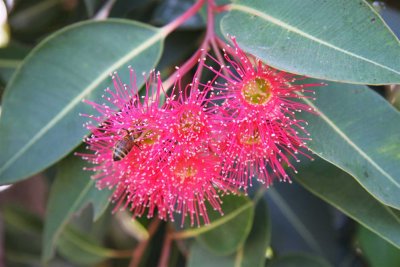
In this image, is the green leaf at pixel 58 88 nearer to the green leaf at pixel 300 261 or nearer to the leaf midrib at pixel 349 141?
the leaf midrib at pixel 349 141

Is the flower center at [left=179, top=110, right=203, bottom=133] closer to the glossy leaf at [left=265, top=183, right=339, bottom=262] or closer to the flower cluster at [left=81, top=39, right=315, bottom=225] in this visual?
the flower cluster at [left=81, top=39, right=315, bottom=225]

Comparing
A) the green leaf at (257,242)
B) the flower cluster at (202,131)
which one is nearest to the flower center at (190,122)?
the flower cluster at (202,131)

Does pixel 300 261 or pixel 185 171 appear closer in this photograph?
pixel 185 171

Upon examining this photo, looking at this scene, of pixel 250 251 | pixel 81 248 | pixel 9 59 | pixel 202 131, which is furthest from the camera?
pixel 81 248

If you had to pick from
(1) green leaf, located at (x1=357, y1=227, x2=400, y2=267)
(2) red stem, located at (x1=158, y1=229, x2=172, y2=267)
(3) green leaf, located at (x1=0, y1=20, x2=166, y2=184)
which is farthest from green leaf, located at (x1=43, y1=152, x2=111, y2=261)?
Answer: (1) green leaf, located at (x1=357, y1=227, x2=400, y2=267)

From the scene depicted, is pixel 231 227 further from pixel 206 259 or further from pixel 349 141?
pixel 349 141

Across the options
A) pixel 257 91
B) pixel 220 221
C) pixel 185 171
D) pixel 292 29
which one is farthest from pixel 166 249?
pixel 292 29
